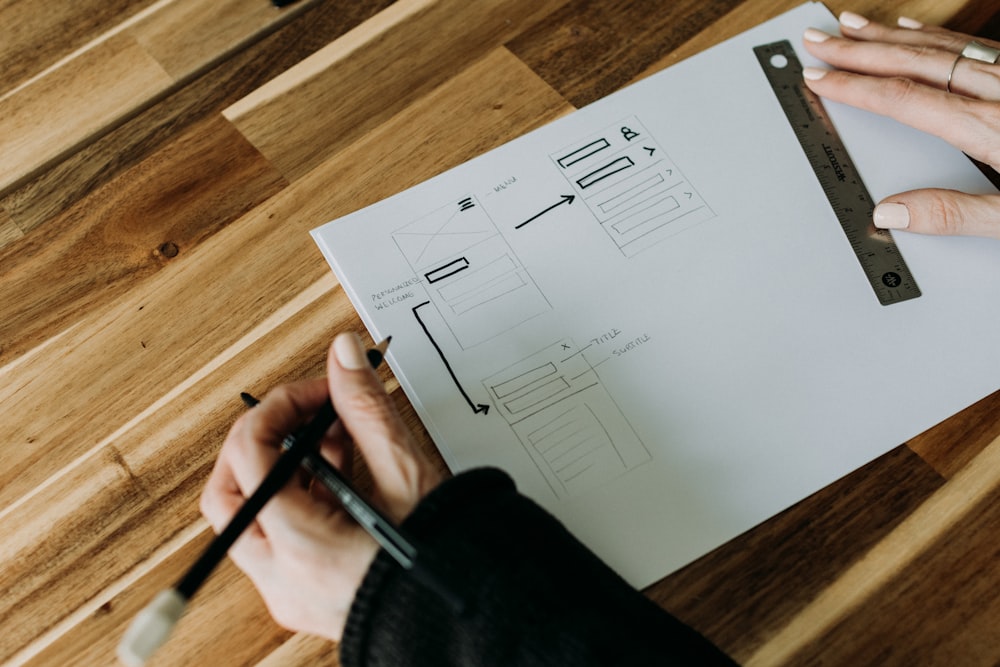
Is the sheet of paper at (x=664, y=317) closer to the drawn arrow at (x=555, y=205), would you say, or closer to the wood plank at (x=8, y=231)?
the drawn arrow at (x=555, y=205)

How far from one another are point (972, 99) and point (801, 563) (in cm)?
51

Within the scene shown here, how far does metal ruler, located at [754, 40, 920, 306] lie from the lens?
28.2 inches

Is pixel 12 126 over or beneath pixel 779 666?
over

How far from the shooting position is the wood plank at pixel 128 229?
71 cm

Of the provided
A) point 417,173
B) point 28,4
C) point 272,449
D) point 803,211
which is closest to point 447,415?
point 272,449

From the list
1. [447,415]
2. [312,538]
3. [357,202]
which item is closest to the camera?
[312,538]

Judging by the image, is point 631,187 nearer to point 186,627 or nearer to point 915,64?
point 915,64

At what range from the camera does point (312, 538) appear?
1.77 feet

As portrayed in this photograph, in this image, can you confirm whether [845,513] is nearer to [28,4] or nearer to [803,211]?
[803,211]

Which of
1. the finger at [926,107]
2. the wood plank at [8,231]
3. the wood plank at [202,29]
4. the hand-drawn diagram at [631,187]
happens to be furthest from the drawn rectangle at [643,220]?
the wood plank at [8,231]

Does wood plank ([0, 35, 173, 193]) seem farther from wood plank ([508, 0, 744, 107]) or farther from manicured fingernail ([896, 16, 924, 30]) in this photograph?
manicured fingernail ([896, 16, 924, 30])

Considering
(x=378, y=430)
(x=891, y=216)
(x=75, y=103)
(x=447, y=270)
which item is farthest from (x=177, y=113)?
(x=891, y=216)

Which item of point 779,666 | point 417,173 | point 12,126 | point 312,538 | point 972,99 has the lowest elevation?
point 779,666

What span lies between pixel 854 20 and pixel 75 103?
0.84 meters
